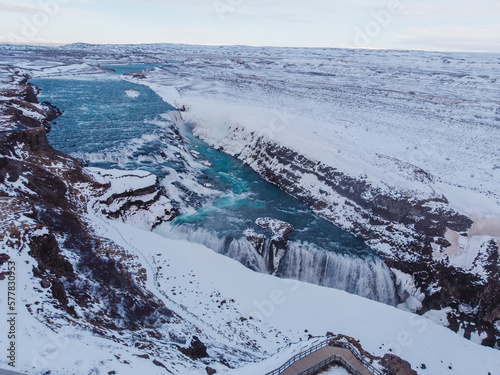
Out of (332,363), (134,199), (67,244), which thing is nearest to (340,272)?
(332,363)

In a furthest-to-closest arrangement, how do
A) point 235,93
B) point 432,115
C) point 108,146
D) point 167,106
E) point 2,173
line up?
point 235,93
point 167,106
point 432,115
point 108,146
point 2,173

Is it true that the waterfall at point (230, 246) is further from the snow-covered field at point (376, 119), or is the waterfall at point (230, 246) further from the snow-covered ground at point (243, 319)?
the snow-covered field at point (376, 119)

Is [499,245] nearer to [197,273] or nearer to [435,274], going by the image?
[435,274]

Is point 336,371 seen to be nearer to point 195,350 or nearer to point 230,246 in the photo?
point 195,350

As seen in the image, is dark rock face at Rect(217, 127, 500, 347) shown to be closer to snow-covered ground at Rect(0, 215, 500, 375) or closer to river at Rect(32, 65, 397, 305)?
river at Rect(32, 65, 397, 305)

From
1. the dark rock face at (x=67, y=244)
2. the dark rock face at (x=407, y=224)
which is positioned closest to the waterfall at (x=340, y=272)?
the dark rock face at (x=407, y=224)

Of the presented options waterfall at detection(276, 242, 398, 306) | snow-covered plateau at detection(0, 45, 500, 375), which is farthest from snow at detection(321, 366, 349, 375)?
waterfall at detection(276, 242, 398, 306)

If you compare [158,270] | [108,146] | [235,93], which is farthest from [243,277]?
[235,93]
